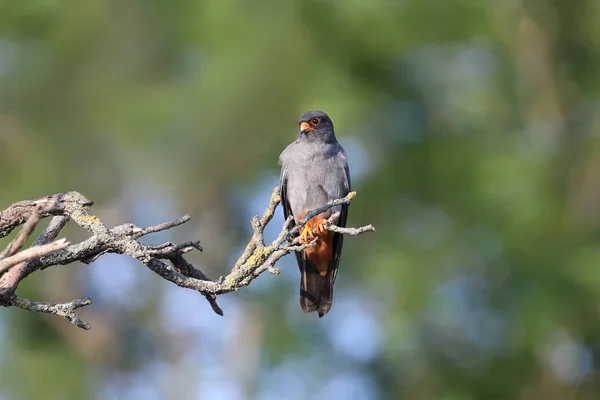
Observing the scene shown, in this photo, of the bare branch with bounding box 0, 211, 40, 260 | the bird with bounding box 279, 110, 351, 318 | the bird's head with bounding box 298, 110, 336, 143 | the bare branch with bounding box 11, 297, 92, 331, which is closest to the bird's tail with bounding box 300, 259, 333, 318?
the bird with bounding box 279, 110, 351, 318

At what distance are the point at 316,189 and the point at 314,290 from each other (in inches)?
29.5

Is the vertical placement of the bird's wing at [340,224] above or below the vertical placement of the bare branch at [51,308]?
above

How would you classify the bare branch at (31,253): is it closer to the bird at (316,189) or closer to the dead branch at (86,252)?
the dead branch at (86,252)

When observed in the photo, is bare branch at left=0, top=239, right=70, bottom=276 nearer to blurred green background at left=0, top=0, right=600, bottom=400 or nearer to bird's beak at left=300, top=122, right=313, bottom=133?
bird's beak at left=300, top=122, right=313, bottom=133

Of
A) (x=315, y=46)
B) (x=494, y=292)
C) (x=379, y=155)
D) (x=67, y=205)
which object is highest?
(x=315, y=46)

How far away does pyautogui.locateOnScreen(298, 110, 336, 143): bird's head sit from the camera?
5914 mm

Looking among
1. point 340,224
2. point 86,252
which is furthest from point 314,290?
point 86,252

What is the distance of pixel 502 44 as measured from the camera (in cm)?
1195

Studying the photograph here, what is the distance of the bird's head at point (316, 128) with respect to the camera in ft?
19.4

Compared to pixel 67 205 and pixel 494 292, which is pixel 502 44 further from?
pixel 67 205

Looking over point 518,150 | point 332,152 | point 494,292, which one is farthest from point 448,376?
point 332,152

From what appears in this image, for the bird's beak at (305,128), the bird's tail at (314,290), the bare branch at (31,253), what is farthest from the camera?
the bird's beak at (305,128)

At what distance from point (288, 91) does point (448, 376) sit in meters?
5.00

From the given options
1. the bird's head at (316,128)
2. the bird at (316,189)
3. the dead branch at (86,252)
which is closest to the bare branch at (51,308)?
the dead branch at (86,252)
